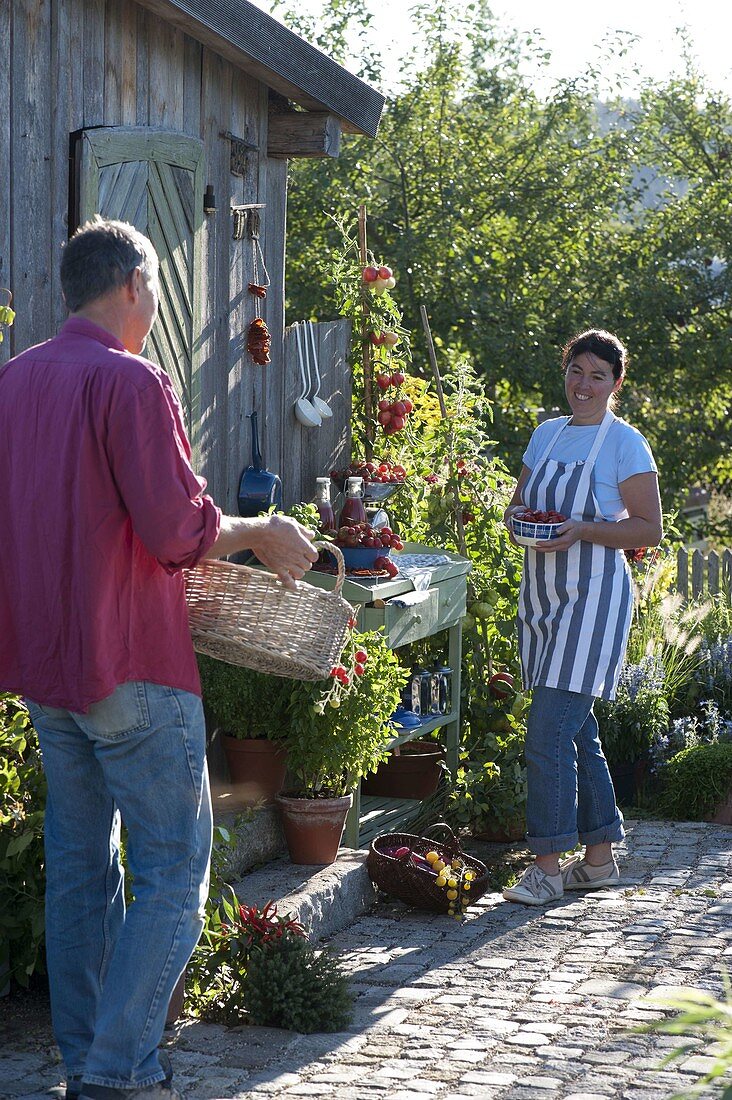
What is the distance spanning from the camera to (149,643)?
3.01m

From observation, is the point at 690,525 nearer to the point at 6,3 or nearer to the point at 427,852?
the point at 427,852

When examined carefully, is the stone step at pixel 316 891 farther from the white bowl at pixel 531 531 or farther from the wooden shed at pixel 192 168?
the wooden shed at pixel 192 168

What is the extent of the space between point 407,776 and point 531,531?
1.64 m

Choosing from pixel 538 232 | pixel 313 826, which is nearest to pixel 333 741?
pixel 313 826

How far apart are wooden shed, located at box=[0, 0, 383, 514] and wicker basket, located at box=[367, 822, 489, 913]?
5.36 feet

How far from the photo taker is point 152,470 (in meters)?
2.88

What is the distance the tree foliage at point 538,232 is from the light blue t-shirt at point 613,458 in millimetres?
6679

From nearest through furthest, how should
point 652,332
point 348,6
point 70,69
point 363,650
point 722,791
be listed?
point 70,69, point 363,650, point 722,791, point 652,332, point 348,6

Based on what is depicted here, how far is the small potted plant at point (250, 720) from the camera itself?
5.18 meters

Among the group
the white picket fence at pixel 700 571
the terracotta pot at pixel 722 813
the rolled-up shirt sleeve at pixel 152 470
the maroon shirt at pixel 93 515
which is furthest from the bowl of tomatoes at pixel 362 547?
the white picket fence at pixel 700 571

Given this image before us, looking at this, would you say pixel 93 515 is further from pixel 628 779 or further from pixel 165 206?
pixel 628 779

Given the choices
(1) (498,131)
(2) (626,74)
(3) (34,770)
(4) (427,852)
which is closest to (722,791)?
(4) (427,852)

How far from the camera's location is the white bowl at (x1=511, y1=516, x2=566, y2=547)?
16.6ft

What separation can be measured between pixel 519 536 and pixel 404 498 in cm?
167
